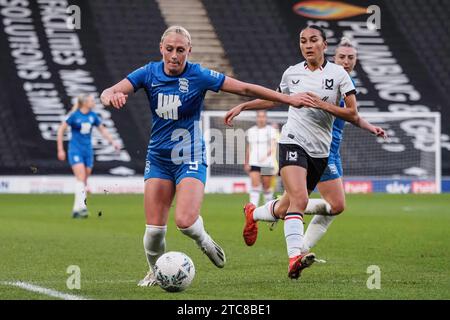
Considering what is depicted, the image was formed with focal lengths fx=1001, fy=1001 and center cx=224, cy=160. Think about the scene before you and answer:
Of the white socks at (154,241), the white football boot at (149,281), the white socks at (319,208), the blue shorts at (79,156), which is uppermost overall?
the white socks at (154,241)

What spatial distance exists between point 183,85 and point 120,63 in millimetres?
22875

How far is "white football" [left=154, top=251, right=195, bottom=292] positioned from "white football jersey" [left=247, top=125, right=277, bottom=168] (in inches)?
448

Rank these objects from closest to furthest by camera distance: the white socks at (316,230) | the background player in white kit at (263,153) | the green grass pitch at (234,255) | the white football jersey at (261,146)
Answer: the green grass pitch at (234,255) → the white socks at (316,230) → the background player in white kit at (263,153) → the white football jersey at (261,146)

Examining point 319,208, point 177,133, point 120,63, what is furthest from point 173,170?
point 120,63

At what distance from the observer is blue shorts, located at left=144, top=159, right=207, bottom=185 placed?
7965 millimetres

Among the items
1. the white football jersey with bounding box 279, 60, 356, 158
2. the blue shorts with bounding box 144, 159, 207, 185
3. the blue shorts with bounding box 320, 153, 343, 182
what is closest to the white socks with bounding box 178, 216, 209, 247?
the blue shorts with bounding box 144, 159, 207, 185

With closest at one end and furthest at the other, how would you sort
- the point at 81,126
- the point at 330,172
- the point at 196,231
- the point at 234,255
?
1. the point at 196,231
2. the point at 330,172
3. the point at 234,255
4. the point at 81,126

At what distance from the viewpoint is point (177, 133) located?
26.2ft

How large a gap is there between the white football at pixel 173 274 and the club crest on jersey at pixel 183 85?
1.33 meters

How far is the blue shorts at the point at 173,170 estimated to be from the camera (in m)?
7.96

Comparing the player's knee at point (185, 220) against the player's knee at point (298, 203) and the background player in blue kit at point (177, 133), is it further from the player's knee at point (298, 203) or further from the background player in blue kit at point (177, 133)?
the player's knee at point (298, 203)

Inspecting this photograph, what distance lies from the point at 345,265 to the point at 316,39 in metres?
2.40

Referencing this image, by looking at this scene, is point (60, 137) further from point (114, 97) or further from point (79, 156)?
point (114, 97)

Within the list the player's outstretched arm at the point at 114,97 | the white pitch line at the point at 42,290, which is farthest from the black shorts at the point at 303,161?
the white pitch line at the point at 42,290
